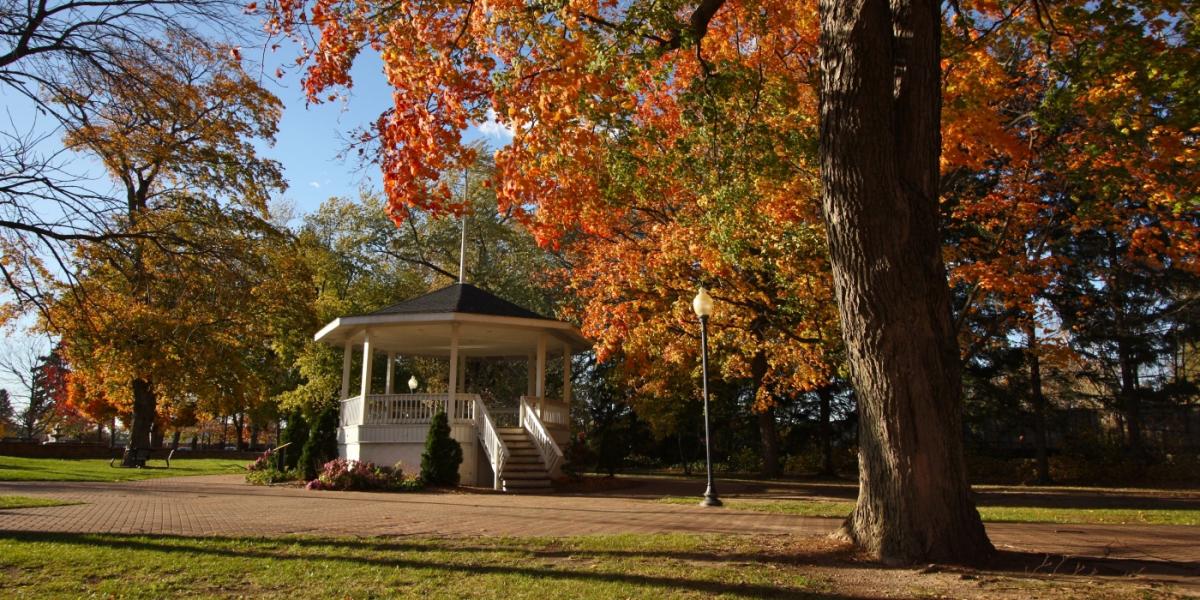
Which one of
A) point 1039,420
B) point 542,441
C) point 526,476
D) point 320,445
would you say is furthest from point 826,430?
point 320,445

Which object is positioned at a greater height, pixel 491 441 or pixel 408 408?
pixel 408 408

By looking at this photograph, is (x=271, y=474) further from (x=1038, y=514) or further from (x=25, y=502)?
(x=1038, y=514)

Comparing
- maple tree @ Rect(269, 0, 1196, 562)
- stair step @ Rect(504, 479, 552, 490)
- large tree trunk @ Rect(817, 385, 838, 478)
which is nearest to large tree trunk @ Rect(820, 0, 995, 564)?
maple tree @ Rect(269, 0, 1196, 562)

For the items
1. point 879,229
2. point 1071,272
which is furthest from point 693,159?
point 1071,272

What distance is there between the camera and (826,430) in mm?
27719

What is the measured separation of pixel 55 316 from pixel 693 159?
9.34 meters

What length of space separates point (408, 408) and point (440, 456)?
2.64 metres

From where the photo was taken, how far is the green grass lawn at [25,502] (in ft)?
31.0

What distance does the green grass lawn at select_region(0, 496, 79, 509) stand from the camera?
9.45 m

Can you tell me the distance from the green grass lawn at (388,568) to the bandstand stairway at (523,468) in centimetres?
873

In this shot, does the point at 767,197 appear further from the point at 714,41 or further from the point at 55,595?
the point at 55,595

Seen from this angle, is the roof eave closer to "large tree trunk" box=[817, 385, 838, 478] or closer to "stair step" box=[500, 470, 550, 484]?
"stair step" box=[500, 470, 550, 484]

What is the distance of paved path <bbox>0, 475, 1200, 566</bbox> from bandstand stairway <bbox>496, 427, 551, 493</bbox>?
2.72 m

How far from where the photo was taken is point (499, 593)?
499 cm
